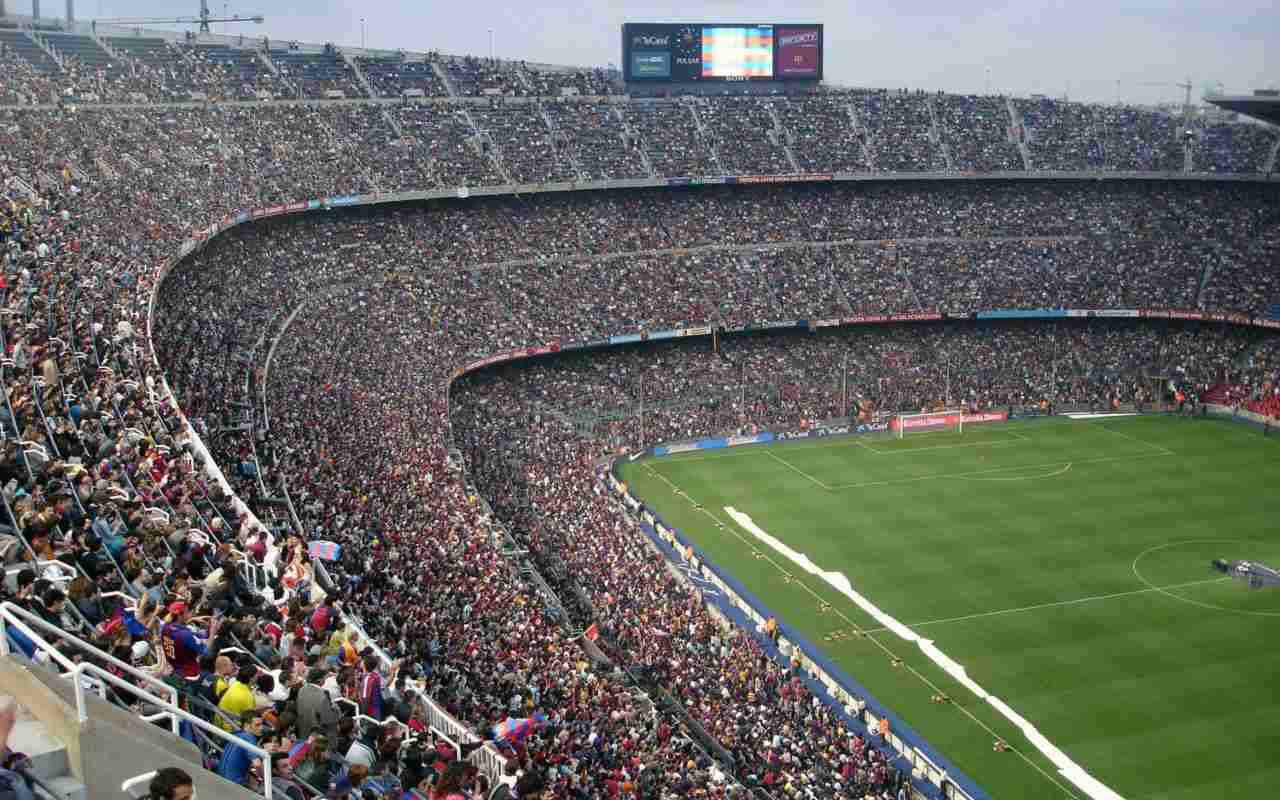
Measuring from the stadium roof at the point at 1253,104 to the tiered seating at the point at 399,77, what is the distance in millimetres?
40110

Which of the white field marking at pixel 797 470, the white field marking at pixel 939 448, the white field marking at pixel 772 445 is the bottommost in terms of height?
the white field marking at pixel 772 445

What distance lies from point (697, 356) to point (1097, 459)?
61.4 feet

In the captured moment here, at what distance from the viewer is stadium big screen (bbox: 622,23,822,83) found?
7419 centimetres

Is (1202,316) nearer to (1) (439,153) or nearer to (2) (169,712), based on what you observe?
(1) (439,153)

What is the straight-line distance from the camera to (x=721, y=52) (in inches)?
2970

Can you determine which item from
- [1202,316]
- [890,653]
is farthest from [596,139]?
[890,653]

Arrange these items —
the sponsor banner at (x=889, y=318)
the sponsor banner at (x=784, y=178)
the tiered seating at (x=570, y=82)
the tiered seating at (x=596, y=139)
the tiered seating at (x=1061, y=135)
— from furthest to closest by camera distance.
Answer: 1. the tiered seating at (x=1061, y=135)
2. the tiered seating at (x=570, y=82)
3. the sponsor banner at (x=784, y=178)
4. the tiered seating at (x=596, y=139)
5. the sponsor banner at (x=889, y=318)

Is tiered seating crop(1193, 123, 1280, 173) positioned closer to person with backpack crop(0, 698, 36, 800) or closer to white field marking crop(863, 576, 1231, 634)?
white field marking crop(863, 576, 1231, 634)

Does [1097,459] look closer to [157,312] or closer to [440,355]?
[440,355]

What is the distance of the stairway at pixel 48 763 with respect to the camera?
7625 mm

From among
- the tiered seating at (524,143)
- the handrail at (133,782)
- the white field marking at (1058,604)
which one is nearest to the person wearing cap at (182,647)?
the handrail at (133,782)

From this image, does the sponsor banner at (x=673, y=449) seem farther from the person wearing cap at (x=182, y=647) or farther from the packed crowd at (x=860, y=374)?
the person wearing cap at (x=182, y=647)

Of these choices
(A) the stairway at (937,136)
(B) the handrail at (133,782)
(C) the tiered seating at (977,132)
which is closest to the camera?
(B) the handrail at (133,782)

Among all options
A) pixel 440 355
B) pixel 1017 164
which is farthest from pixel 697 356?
pixel 1017 164
